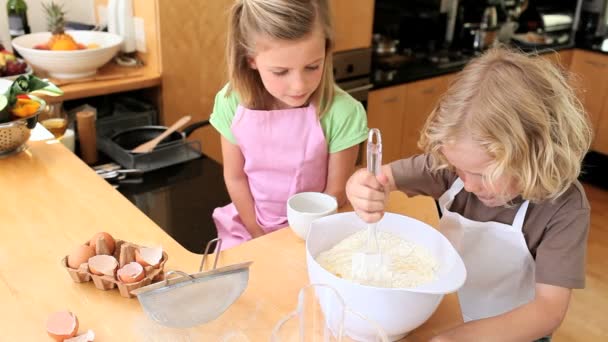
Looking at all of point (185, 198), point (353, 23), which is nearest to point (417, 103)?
point (353, 23)

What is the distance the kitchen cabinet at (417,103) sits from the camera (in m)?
2.79

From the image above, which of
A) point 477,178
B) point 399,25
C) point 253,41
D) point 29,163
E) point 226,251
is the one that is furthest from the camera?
point 399,25

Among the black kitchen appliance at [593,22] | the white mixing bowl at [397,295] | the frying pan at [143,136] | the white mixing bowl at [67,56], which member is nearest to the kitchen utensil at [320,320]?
the white mixing bowl at [397,295]

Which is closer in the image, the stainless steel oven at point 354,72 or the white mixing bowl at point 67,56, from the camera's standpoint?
the white mixing bowl at point 67,56

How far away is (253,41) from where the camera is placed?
1149 millimetres

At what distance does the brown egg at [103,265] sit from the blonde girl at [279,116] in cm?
47

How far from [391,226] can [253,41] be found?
48cm

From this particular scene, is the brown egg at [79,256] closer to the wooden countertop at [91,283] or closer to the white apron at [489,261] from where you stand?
the wooden countertop at [91,283]

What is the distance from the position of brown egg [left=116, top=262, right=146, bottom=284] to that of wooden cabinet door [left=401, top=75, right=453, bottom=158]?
6.80 feet

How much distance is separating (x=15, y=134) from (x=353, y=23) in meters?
1.68

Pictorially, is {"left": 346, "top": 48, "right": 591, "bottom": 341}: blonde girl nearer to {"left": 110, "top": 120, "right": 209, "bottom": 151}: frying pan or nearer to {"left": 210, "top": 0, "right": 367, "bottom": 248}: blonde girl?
{"left": 210, "top": 0, "right": 367, "bottom": 248}: blonde girl

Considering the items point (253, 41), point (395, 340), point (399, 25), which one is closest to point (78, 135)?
point (253, 41)

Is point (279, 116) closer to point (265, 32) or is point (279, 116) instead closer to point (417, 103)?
point (265, 32)

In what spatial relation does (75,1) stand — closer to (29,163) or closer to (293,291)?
(29,163)
